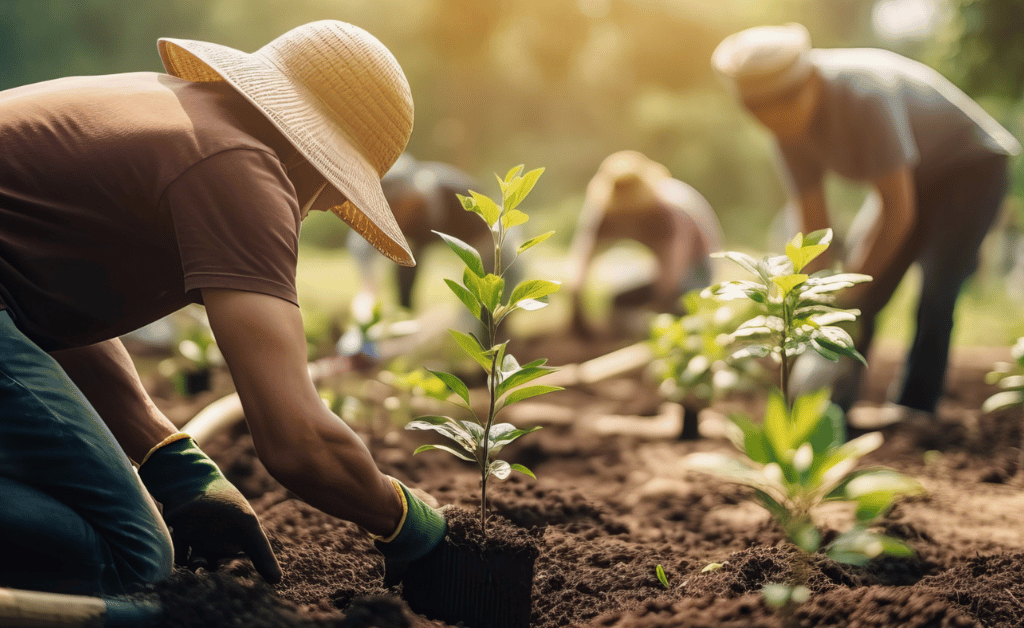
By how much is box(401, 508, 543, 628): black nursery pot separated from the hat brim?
55 centimetres

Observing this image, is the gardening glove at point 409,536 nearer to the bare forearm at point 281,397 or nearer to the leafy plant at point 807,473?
the bare forearm at point 281,397

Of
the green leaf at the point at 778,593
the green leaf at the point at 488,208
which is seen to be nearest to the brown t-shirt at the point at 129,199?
the green leaf at the point at 488,208

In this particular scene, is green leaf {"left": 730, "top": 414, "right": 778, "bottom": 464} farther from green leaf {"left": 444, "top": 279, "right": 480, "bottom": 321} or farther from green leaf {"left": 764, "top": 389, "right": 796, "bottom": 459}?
green leaf {"left": 444, "top": 279, "right": 480, "bottom": 321}

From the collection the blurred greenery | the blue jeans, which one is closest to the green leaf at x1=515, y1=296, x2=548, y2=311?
the blue jeans

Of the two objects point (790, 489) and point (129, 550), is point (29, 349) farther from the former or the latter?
point (790, 489)

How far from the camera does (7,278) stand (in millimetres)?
1259

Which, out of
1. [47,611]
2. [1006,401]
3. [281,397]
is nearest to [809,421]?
[281,397]

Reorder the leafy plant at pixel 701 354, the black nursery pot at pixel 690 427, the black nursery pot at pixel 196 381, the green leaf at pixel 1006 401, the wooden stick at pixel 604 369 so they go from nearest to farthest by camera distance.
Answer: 1. the green leaf at pixel 1006 401
2. the leafy plant at pixel 701 354
3. the black nursery pot at pixel 196 381
4. the black nursery pot at pixel 690 427
5. the wooden stick at pixel 604 369

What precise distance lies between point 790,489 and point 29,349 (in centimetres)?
122

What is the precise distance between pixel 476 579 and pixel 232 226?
0.72m

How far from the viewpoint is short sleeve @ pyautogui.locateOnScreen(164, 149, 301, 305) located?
113 centimetres

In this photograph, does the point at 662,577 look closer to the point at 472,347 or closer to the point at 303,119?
the point at 472,347

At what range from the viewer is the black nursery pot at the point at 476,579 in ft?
4.31

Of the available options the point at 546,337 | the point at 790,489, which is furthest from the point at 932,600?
the point at 546,337
